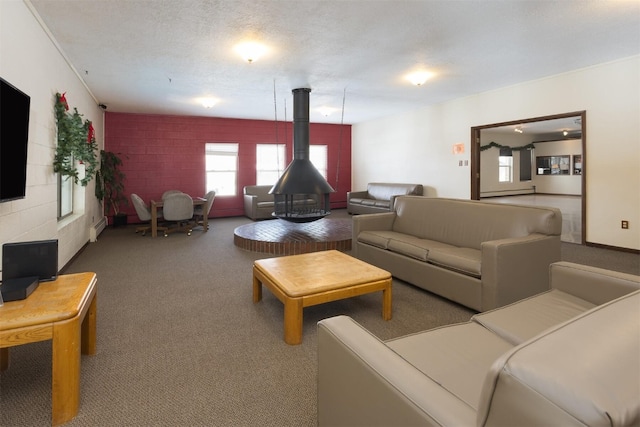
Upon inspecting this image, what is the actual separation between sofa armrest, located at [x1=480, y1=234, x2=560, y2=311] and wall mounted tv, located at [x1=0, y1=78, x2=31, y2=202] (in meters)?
3.39

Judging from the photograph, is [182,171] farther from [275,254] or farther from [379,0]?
[379,0]

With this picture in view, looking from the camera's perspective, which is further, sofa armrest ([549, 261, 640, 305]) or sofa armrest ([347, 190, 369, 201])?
sofa armrest ([347, 190, 369, 201])

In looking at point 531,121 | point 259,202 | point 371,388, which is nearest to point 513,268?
point 371,388

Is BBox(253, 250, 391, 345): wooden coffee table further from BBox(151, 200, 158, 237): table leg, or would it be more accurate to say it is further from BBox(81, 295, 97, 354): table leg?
BBox(151, 200, 158, 237): table leg

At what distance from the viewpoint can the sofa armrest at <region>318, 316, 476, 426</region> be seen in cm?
83

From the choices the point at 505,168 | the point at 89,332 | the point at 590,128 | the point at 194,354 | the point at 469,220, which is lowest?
the point at 194,354

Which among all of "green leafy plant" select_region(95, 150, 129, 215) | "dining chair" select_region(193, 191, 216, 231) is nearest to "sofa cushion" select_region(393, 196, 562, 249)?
"dining chair" select_region(193, 191, 216, 231)

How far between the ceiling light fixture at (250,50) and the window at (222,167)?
4.74m

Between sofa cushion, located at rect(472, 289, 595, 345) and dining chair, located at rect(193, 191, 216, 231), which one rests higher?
dining chair, located at rect(193, 191, 216, 231)

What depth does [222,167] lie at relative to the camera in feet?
28.8

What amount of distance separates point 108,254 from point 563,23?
6.27 meters

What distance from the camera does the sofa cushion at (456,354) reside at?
1189 mm

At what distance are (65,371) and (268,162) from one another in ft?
26.5

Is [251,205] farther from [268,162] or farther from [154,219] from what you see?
[154,219]
